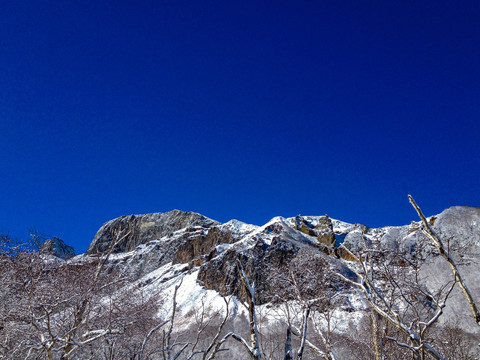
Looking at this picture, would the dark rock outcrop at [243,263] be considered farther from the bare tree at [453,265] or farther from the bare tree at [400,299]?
the bare tree at [453,265]

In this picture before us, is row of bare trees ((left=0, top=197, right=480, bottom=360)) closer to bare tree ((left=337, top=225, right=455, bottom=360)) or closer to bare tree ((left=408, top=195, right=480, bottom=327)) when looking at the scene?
bare tree ((left=337, top=225, right=455, bottom=360))

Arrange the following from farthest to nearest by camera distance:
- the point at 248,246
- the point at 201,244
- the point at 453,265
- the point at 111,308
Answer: the point at 201,244 < the point at 248,246 < the point at 111,308 < the point at 453,265

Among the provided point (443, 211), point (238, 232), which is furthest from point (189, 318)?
point (443, 211)

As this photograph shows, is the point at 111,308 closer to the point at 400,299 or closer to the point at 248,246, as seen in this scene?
the point at 400,299

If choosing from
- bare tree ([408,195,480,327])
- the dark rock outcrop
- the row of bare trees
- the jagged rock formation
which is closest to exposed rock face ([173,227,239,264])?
the jagged rock formation

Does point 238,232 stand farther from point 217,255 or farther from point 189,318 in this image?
point 189,318

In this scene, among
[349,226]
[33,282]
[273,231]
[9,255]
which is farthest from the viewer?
[349,226]

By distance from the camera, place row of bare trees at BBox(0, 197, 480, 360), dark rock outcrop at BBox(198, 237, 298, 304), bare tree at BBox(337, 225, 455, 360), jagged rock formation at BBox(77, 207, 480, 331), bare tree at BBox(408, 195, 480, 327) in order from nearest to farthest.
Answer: bare tree at BBox(408, 195, 480, 327)
bare tree at BBox(337, 225, 455, 360)
row of bare trees at BBox(0, 197, 480, 360)
jagged rock formation at BBox(77, 207, 480, 331)
dark rock outcrop at BBox(198, 237, 298, 304)

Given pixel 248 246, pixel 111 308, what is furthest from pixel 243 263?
pixel 111 308

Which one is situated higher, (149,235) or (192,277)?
(149,235)

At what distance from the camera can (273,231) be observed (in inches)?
4560

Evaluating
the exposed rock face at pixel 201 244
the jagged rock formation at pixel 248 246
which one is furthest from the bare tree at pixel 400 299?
the exposed rock face at pixel 201 244

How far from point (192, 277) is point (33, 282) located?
97614 millimetres

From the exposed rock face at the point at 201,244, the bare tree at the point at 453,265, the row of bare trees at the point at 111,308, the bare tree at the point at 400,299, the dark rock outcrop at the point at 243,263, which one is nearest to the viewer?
the bare tree at the point at 453,265
